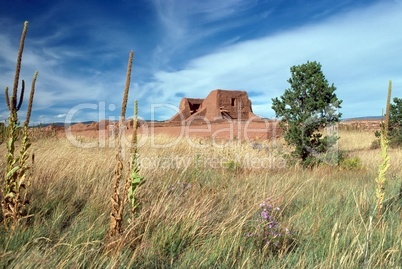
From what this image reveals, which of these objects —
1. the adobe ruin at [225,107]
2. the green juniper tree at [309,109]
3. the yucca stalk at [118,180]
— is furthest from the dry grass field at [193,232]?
the adobe ruin at [225,107]

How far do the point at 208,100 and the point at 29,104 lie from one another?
101 feet

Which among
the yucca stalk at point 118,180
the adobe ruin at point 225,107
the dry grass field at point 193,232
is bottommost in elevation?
the dry grass field at point 193,232

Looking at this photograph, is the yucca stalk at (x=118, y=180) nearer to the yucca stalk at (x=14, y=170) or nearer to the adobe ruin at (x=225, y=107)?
the yucca stalk at (x=14, y=170)

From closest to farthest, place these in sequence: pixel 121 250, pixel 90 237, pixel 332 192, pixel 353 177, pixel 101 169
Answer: pixel 121 250 → pixel 90 237 → pixel 332 192 → pixel 101 169 → pixel 353 177

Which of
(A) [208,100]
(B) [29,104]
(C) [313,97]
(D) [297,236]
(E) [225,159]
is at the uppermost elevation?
(A) [208,100]

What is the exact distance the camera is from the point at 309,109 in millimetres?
8898

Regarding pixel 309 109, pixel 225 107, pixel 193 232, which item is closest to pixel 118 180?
pixel 193 232

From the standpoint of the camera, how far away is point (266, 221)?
2941 mm

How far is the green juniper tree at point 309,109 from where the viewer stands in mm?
8797

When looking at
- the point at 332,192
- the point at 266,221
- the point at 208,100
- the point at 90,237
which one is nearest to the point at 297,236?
the point at 266,221

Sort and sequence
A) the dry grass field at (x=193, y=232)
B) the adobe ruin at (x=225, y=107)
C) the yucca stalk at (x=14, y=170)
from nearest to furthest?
1. the dry grass field at (x=193, y=232)
2. the yucca stalk at (x=14, y=170)
3. the adobe ruin at (x=225, y=107)

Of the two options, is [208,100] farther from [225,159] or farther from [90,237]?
[90,237]

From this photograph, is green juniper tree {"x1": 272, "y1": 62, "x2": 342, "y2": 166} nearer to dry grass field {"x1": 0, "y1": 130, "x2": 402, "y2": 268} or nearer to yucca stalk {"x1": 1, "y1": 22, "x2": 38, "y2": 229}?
dry grass field {"x1": 0, "y1": 130, "x2": 402, "y2": 268}

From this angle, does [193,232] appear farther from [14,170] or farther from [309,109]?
[309,109]
